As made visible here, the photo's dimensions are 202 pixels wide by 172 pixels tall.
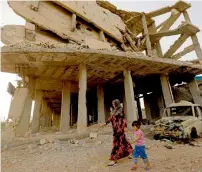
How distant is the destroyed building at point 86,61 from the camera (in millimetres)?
9031

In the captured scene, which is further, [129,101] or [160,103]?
[160,103]

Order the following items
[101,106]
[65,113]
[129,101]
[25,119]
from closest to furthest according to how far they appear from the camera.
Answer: [25,119] < [129,101] < [65,113] < [101,106]

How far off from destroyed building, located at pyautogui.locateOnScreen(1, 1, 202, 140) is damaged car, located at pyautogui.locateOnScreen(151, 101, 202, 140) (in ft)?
8.15

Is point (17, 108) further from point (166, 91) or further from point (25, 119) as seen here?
point (166, 91)

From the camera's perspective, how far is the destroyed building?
9.03 metres

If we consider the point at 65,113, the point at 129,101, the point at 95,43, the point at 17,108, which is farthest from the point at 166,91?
the point at 17,108

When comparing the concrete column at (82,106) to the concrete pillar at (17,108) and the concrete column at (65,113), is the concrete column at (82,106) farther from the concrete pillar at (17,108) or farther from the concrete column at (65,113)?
the concrete pillar at (17,108)

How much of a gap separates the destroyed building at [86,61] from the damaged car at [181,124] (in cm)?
248

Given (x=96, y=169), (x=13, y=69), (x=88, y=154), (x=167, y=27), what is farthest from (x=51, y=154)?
(x=167, y=27)

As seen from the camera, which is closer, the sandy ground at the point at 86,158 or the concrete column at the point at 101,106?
the sandy ground at the point at 86,158

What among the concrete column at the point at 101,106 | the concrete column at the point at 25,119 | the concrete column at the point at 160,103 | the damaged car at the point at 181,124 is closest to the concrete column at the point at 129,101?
the damaged car at the point at 181,124

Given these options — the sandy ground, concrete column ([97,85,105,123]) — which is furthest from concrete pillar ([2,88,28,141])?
concrete column ([97,85,105,123])

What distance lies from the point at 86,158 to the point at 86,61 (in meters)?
5.40

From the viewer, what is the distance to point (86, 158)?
545cm
